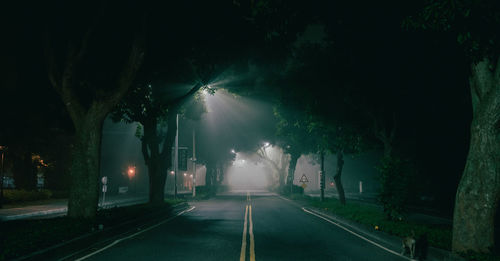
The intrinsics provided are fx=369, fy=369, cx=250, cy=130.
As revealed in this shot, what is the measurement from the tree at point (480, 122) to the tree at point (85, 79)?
904cm

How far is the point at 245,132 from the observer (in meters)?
48.6

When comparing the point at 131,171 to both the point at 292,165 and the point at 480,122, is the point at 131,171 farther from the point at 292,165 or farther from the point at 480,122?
the point at 480,122

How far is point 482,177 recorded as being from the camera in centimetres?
835

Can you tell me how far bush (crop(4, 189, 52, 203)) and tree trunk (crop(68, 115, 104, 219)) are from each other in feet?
69.3

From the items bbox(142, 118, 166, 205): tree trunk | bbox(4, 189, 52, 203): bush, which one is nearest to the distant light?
bbox(4, 189, 52, 203): bush

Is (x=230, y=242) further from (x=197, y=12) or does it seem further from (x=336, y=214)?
(x=336, y=214)

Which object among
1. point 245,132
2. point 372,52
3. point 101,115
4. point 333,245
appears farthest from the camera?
point 245,132

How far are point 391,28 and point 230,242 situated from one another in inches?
403

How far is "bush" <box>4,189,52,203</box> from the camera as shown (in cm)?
2909

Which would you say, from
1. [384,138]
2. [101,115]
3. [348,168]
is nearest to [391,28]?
[384,138]

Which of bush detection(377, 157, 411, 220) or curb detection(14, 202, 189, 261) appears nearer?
curb detection(14, 202, 189, 261)

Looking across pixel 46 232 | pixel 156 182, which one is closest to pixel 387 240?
pixel 46 232

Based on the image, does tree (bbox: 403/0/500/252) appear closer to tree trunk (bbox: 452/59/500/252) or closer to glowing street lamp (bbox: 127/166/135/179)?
tree trunk (bbox: 452/59/500/252)

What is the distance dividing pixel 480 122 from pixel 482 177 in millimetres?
1265
